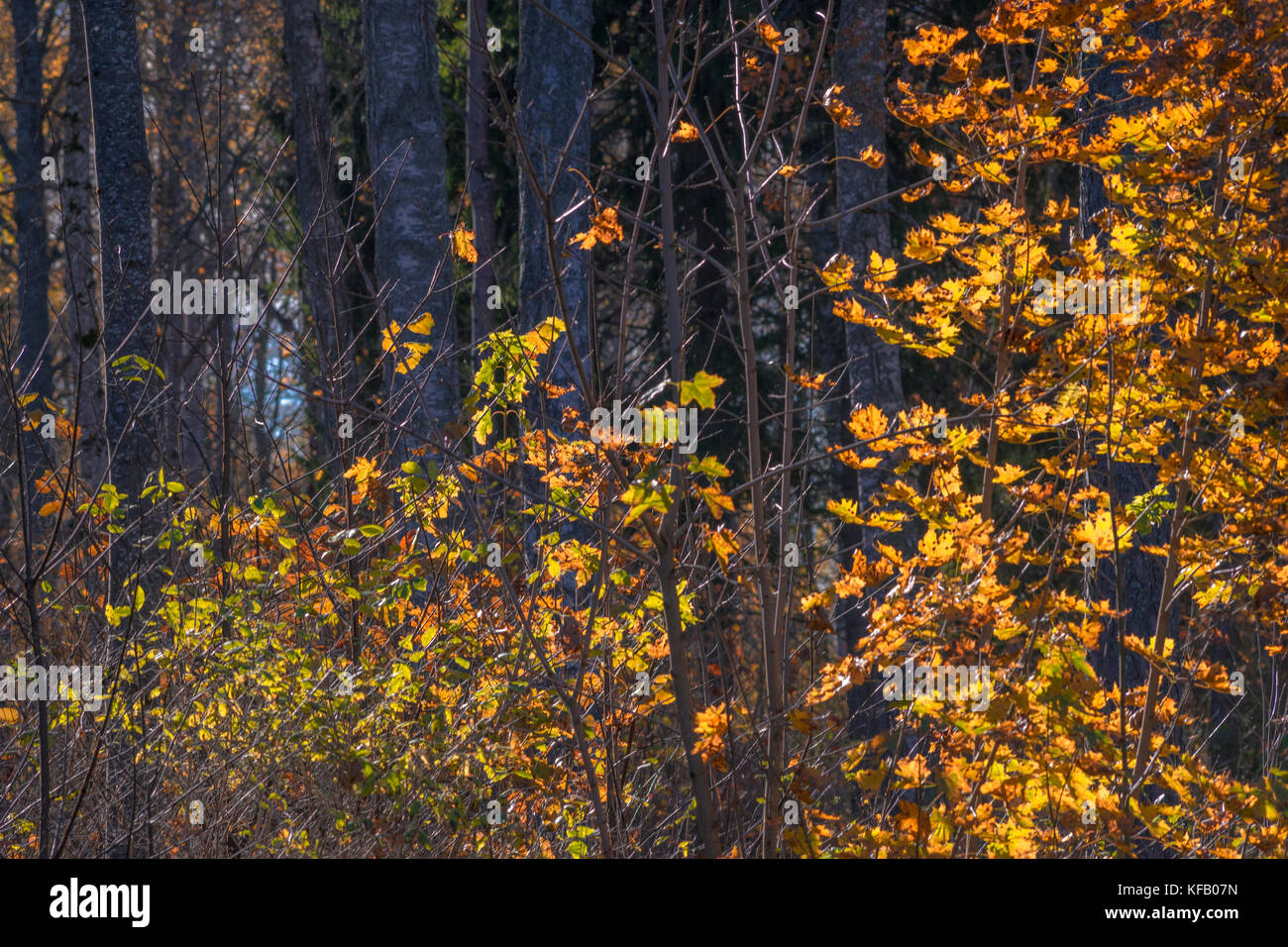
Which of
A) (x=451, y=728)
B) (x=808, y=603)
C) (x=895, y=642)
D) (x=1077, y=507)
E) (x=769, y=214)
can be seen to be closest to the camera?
(x=895, y=642)

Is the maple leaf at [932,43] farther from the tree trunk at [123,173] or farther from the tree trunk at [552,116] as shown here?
the tree trunk at [123,173]

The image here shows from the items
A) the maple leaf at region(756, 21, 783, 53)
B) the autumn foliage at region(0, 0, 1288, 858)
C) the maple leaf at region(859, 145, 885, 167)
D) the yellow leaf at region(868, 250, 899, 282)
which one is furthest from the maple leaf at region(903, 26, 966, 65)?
the yellow leaf at region(868, 250, 899, 282)

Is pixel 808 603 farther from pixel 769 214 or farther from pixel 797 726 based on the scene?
pixel 769 214

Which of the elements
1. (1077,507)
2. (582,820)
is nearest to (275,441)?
(582,820)

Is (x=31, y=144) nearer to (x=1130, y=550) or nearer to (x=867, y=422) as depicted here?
(x=1130, y=550)

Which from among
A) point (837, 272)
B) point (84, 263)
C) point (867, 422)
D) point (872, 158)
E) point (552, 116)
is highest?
point (552, 116)

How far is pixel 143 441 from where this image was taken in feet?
19.0

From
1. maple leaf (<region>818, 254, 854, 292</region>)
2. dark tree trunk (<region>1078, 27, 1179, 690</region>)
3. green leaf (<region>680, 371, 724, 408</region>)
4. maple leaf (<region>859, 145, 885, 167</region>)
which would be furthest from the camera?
dark tree trunk (<region>1078, 27, 1179, 690</region>)

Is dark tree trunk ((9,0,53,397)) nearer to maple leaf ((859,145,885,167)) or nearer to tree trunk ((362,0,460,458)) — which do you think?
tree trunk ((362,0,460,458))

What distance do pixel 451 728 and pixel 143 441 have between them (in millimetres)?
3158

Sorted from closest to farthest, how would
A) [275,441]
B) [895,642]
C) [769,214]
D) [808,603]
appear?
[895,642] → [808,603] → [275,441] → [769,214]

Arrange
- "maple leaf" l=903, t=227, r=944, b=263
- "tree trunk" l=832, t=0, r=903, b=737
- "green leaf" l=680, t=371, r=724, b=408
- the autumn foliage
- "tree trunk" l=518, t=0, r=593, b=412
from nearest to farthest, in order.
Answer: "green leaf" l=680, t=371, r=724, b=408
the autumn foliage
"maple leaf" l=903, t=227, r=944, b=263
"tree trunk" l=518, t=0, r=593, b=412
"tree trunk" l=832, t=0, r=903, b=737

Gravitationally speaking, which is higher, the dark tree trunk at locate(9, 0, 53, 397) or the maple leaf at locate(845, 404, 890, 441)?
the dark tree trunk at locate(9, 0, 53, 397)

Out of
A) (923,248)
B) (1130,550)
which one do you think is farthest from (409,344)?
(1130,550)
